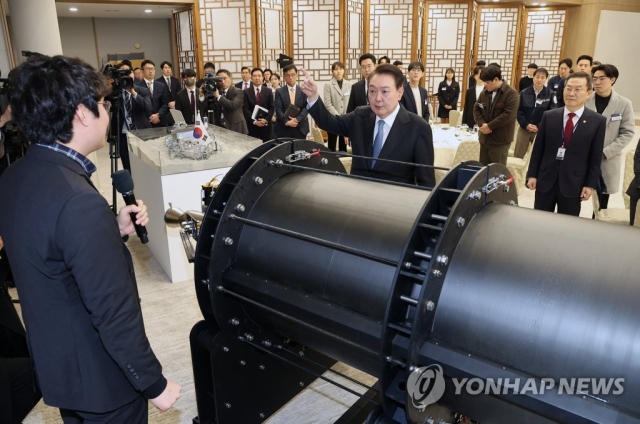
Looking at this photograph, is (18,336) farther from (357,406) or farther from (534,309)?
(534,309)

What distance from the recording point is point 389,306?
104 centimetres

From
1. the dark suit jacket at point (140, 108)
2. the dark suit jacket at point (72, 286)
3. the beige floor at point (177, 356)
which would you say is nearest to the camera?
the dark suit jacket at point (72, 286)

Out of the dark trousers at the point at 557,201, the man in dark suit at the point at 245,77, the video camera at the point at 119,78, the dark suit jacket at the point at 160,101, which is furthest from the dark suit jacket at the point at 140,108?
the dark trousers at the point at 557,201

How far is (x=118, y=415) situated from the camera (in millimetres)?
1326

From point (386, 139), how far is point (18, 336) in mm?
1828

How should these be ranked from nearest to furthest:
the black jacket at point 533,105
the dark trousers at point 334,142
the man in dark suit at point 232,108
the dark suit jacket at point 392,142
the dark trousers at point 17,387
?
1. the dark trousers at point 17,387
2. the dark suit jacket at point 392,142
3. the black jacket at point 533,105
4. the man in dark suit at point 232,108
5. the dark trousers at point 334,142

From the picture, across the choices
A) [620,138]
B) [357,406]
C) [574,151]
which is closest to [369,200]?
[357,406]

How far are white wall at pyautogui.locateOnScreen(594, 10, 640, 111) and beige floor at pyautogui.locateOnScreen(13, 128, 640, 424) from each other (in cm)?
1077

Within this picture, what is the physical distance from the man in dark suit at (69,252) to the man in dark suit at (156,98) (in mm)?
4824

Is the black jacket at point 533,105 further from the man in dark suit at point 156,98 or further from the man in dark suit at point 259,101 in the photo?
the man in dark suit at point 156,98

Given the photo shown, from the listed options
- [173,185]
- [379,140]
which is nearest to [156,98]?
[173,185]

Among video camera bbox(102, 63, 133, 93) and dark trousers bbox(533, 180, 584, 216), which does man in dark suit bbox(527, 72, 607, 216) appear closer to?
dark trousers bbox(533, 180, 584, 216)

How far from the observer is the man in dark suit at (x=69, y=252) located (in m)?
1.11

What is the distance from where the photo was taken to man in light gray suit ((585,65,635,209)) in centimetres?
390
